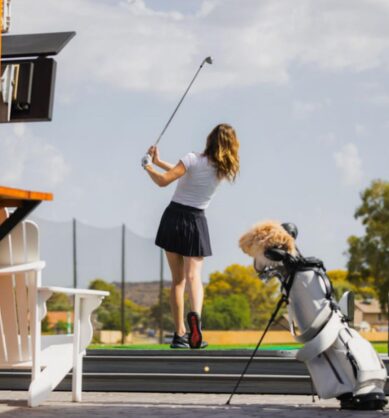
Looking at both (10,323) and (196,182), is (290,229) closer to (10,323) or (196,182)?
(196,182)

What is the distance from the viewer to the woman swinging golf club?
25.1 feet

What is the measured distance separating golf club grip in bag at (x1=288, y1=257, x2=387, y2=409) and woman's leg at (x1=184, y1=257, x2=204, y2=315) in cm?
156

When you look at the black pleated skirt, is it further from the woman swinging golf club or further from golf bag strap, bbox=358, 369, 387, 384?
golf bag strap, bbox=358, 369, 387, 384

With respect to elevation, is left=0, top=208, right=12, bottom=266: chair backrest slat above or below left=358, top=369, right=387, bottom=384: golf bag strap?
above

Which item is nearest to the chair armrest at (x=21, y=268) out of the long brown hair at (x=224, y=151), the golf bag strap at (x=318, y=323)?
the golf bag strap at (x=318, y=323)

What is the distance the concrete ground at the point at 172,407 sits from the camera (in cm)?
600

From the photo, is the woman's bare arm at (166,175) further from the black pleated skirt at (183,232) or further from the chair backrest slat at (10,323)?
the chair backrest slat at (10,323)

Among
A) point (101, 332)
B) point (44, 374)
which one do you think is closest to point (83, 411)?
point (44, 374)

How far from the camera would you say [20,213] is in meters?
6.07

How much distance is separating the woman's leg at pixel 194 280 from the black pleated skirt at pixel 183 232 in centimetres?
5

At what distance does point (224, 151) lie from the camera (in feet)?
25.2

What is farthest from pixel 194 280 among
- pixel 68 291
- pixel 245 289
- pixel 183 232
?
pixel 245 289

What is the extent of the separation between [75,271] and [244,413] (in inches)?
957

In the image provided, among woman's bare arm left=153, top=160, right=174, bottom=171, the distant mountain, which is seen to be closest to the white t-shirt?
woman's bare arm left=153, top=160, right=174, bottom=171
